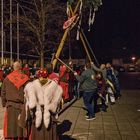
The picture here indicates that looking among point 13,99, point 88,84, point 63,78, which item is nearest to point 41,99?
point 13,99

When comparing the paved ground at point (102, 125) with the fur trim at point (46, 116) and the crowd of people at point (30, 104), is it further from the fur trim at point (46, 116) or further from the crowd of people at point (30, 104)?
the fur trim at point (46, 116)

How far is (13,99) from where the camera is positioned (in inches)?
348

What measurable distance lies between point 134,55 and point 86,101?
9642cm

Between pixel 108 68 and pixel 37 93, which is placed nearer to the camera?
pixel 37 93

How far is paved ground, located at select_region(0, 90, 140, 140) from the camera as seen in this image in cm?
1098

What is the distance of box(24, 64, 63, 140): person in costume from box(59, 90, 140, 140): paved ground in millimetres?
3302

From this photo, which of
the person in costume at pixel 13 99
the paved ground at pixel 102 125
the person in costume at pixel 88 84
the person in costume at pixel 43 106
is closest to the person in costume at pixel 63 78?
the paved ground at pixel 102 125

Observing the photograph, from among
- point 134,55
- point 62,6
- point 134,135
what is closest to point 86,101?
point 134,135

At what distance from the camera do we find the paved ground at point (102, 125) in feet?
36.0

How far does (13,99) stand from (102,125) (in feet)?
14.8

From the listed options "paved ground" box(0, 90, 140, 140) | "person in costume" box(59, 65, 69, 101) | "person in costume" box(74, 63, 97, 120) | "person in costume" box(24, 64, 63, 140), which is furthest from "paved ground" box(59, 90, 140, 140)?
"person in costume" box(24, 64, 63, 140)

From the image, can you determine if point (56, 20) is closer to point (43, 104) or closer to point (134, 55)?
point (43, 104)

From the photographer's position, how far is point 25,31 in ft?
127

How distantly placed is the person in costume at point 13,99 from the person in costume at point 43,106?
1555 millimetres
